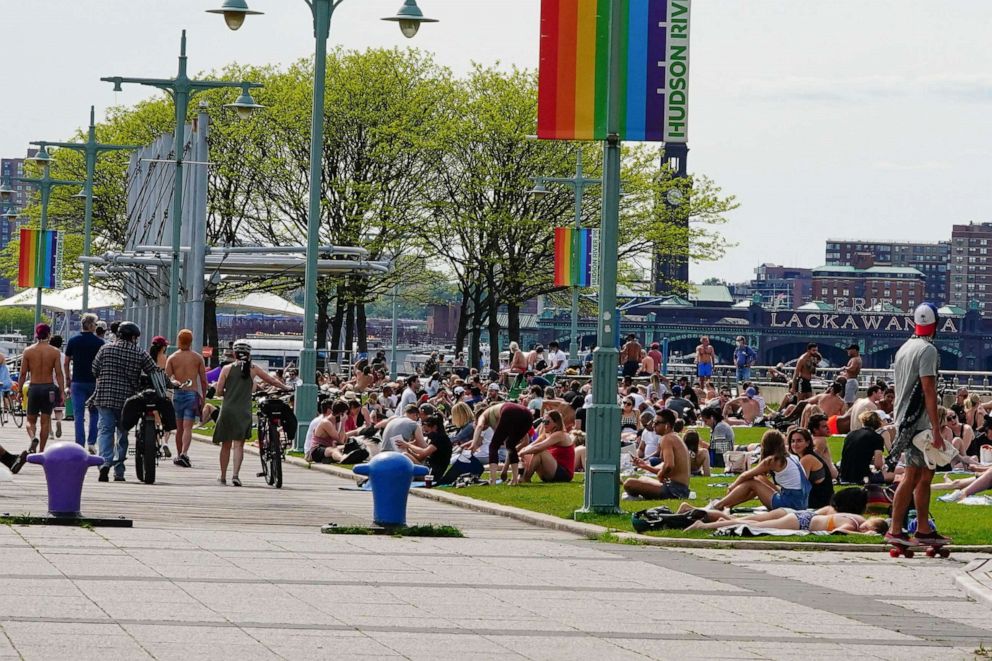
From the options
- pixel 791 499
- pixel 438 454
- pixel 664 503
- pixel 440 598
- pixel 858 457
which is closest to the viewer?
pixel 440 598

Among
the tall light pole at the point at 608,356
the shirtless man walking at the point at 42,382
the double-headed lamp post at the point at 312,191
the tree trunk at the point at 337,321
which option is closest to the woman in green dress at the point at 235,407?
the shirtless man walking at the point at 42,382

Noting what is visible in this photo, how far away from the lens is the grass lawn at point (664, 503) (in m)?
14.4

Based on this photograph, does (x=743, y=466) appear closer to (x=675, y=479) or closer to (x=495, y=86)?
(x=675, y=479)

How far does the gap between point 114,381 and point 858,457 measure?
316 inches

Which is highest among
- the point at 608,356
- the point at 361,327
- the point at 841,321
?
the point at 841,321

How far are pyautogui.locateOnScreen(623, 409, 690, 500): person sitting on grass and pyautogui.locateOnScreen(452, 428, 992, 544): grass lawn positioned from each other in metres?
0.22

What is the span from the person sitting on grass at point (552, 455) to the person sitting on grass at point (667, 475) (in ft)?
8.19

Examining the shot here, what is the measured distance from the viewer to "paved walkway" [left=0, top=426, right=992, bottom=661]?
8023 millimetres

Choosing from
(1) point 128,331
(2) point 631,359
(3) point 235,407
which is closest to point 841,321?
(2) point 631,359

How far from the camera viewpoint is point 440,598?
386 inches

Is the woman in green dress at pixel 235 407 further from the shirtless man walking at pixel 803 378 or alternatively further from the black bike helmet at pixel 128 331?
the shirtless man walking at pixel 803 378

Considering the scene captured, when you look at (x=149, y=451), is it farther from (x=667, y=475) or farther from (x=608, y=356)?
(x=667, y=475)

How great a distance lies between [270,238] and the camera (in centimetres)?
6125

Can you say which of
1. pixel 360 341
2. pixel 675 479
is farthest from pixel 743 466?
pixel 360 341
